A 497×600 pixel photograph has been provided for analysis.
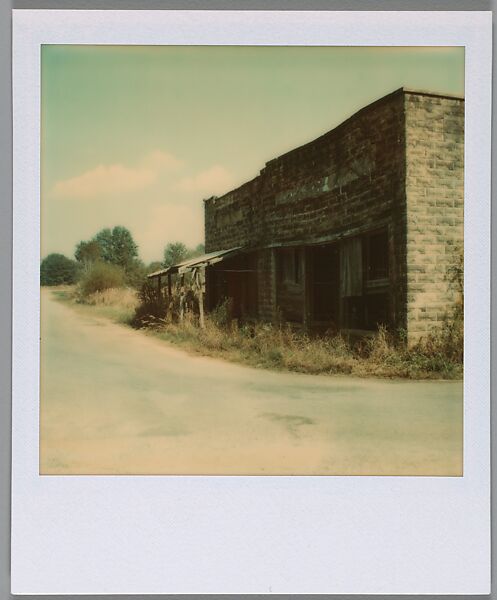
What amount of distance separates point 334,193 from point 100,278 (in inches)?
107

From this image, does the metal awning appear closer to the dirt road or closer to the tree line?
the tree line

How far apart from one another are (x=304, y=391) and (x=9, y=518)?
3.01m

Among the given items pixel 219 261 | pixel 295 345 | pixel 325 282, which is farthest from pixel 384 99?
pixel 295 345

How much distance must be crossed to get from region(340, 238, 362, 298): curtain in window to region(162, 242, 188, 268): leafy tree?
1.77m

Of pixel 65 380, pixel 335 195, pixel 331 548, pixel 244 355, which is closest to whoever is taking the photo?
pixel 331 548

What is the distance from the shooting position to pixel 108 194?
14.6ft

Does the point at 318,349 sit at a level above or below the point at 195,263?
below

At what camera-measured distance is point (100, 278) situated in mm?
4566

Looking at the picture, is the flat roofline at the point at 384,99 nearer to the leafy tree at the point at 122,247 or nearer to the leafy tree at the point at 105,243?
the leafy tree at the point at 122,247

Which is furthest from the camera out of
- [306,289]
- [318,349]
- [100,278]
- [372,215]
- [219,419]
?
[306,289]

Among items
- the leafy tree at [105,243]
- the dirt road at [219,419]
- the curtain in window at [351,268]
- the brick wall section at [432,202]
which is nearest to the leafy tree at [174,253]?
the leafy tree at [105,243]

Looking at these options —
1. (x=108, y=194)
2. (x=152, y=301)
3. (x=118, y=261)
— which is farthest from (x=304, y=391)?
(x=108, y=194)

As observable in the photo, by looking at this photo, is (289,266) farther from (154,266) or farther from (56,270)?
(56,270)

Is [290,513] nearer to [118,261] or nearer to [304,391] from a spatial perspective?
[304,391]
